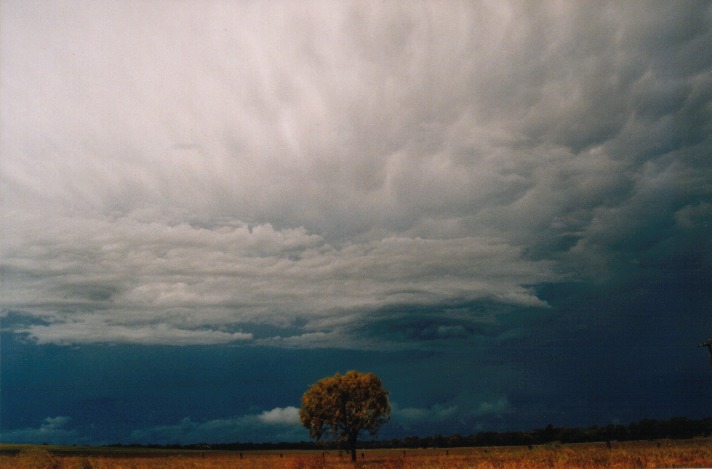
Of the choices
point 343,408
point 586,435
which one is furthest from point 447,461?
point 586,435

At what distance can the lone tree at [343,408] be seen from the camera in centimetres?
6725

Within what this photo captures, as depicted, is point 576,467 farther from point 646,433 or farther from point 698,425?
point 698,425

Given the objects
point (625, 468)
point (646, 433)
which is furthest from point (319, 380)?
point (646, 433)

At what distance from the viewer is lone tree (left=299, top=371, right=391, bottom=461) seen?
2648 inches

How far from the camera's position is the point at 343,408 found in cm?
6762

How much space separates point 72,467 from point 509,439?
140947 mm

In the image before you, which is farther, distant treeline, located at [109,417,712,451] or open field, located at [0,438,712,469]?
distant treeline, located at [109,417,712,451]

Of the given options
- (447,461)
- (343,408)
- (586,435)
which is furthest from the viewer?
(586,435)

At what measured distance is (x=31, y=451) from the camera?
40.7 metres

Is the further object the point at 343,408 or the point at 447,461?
the point at 343,408

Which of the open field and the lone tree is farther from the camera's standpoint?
the lone tree

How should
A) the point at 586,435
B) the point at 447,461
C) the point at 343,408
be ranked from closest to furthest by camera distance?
1. the point at 447,461
2. the point at 343,408
3. the point at 586,435

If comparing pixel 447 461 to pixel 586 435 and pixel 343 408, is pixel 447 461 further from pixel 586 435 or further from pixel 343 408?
pixel 586 435

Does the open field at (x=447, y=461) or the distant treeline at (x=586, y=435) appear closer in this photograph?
the open field at (x=447, y=461)
